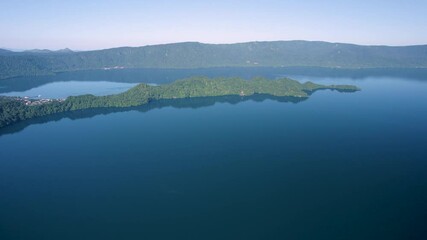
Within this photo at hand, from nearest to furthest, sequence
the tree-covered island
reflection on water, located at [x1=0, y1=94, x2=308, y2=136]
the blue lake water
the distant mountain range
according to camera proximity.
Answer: reflection on water, located at [x1=0, y1=94, x2=308, y2=136] < the tree-covered island < the blue lake water < the distant mountain range

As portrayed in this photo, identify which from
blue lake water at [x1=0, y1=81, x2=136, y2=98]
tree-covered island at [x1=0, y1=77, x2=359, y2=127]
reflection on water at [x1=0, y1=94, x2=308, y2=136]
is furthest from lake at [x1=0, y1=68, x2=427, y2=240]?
blue lake water at [x1=0, y1=81, x2=136, y2=98]

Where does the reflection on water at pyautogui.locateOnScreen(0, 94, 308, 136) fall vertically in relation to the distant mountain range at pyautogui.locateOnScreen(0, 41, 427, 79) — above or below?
below

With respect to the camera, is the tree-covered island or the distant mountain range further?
the distant mountain range

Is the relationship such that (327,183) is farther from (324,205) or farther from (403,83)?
(403,83)

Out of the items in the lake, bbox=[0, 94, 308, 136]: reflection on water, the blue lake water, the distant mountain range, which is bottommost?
the lake

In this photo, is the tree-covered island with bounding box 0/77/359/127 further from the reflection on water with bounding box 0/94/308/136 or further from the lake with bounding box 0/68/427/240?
the lake with bounding box 0/68/427/240

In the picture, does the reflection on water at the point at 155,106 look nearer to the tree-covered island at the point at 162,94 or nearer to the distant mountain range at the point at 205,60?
the tree-covered island at the point at 162,94
